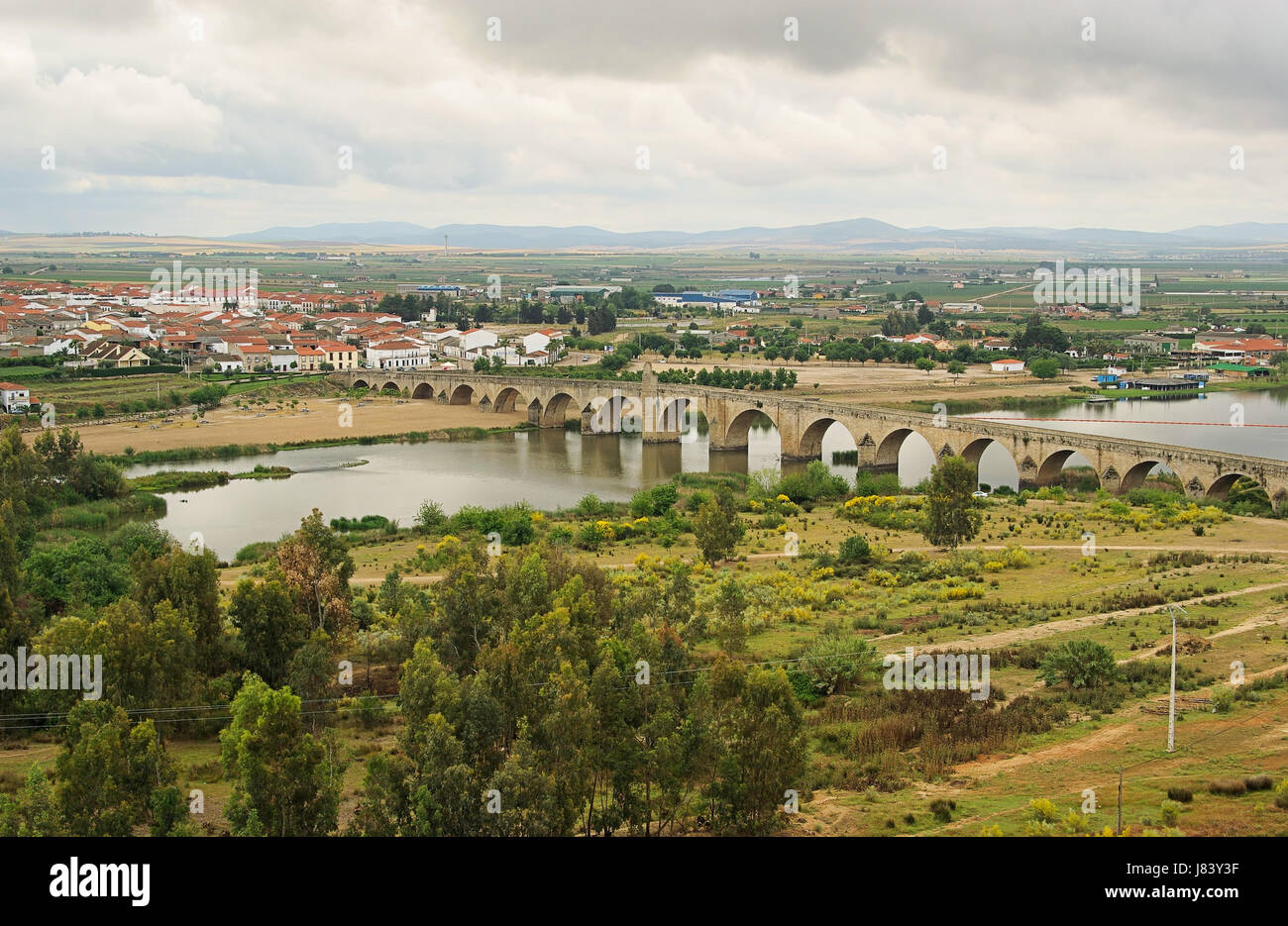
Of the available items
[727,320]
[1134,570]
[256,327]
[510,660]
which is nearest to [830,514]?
[1134,570]

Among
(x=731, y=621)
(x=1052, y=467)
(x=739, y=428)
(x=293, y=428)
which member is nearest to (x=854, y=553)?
(x=731, y=621)

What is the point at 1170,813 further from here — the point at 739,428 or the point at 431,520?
the point at 739,428

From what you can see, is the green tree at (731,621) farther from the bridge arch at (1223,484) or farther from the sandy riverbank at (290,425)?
the sandy riverbank at (290,425)

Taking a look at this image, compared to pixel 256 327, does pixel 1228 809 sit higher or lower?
lower

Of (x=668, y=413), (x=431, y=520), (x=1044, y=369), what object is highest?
(x=1044, y=369)

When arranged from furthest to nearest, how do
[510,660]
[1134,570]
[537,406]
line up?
[537,406]
[1134,570]
[510,660]
